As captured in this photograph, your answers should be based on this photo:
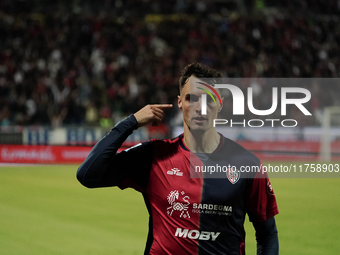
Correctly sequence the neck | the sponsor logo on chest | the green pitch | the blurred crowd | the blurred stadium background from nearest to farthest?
the sponsor logo on chest < the neck < the green pitch < the blurred stadium background < the blurred crowd

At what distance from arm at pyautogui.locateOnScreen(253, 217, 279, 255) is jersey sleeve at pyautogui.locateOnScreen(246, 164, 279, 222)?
1.9 inches

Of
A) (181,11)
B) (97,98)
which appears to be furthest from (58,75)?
(181,11)

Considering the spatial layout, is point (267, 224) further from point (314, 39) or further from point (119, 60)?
point (314, 39)

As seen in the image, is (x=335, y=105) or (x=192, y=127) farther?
(x=335, y=105)

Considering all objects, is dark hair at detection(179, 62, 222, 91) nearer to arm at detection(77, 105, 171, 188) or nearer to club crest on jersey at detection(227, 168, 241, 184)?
arm at detection(77, 105, 171, 188)

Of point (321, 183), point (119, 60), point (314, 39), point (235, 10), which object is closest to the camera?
point (321, 183)

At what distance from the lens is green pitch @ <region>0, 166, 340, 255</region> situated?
654 cm

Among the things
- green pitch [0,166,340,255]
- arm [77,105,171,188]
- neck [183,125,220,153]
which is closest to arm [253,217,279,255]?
neck [183,125,220,153]

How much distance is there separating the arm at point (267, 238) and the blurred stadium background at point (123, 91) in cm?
347

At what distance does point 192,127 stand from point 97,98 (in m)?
17.1

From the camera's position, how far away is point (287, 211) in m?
8.83

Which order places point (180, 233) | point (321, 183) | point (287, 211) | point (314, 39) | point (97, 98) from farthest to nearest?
point (314, 39)
point (97, 98)
point (321, 183)
point (287, 211)
point (180, 233)

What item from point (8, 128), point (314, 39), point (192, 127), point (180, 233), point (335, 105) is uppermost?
point (314, 39)

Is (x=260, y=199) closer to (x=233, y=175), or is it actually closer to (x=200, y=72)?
(x=233, y=175)
